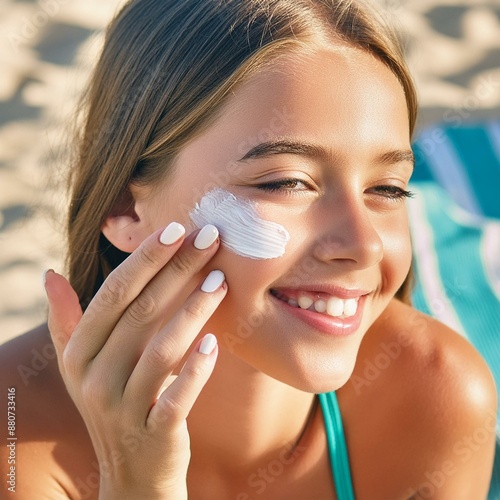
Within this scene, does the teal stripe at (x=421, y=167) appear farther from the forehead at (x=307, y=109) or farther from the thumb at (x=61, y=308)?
the thumb at (x=61, y=308)

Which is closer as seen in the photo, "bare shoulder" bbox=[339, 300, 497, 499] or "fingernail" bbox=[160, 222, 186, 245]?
"fingernail" bbox=[160, 222, 186, 245]

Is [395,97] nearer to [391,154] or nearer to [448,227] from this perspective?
[391,154]

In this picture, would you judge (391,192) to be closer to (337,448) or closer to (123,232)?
(123,232)

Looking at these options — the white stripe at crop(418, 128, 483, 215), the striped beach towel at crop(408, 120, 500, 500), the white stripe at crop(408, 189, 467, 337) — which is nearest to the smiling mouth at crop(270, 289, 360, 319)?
the striped beach towel at crop(408, 120, 500, 500)

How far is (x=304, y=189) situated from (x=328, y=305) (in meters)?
0.33

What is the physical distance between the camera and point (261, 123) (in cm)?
203

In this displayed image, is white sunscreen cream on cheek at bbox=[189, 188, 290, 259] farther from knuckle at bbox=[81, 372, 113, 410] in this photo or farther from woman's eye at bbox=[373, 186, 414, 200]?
knuckle at bbox=[81, 372, 113, 410]

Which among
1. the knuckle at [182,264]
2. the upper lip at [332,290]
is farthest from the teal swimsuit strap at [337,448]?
the knuckle at [182,264]

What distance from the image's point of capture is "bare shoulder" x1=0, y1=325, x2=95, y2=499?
7.86 ft

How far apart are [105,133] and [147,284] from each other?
60 centimetres

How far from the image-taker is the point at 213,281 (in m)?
2.04

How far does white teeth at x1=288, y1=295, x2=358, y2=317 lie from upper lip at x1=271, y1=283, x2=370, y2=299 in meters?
0.02

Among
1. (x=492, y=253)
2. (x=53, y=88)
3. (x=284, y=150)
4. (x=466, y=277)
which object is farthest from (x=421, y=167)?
(x=284, y=150)

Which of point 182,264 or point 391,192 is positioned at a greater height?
point 391,192
